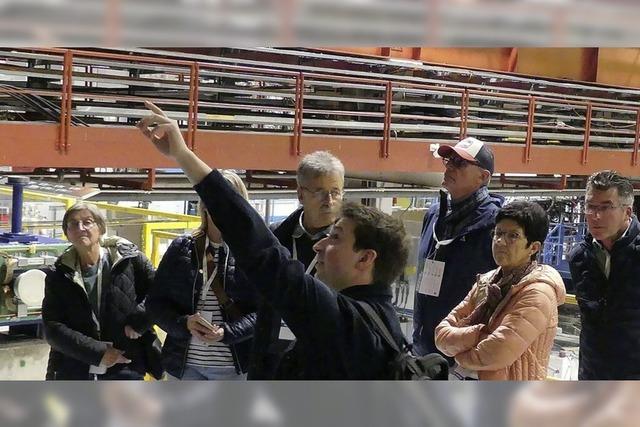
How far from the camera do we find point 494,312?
1599 millimetres

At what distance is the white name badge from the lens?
2074 mm

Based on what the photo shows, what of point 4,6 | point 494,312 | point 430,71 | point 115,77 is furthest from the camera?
point 430,71

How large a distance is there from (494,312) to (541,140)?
18.6 ft

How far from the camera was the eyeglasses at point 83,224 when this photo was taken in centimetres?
207

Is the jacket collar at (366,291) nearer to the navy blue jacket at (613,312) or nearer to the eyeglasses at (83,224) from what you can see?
the navy blue jacket at (613,312)

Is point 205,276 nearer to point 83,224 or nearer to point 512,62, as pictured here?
point 83,224

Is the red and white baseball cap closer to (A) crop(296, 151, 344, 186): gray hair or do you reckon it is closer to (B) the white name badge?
(B) the white name badge

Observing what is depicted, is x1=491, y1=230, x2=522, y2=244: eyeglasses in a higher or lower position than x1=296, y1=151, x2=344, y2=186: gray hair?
lower

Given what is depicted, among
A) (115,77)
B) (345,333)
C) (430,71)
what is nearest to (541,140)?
(430,71)

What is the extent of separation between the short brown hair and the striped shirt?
0.96 meters

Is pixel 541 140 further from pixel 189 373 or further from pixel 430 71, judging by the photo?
pixel 189 373

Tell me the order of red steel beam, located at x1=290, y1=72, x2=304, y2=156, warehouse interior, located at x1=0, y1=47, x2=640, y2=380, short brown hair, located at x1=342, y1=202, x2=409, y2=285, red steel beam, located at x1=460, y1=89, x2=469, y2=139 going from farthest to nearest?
red steel beam, located at x1=460, y1=89, x2=469, y2=139 < red steel beam, located at x1=290, y1=72, x2=304, y2=156 < warehouse interior, located at x1=0, y1=47, x2=640, y2=380 < short brown hair, located at x1=342, y1=202, x2=409, y2=285

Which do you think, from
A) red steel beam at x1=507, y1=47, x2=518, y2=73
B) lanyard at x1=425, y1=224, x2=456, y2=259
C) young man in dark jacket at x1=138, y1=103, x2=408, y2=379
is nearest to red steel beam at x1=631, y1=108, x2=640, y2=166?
red steel beam at x1=507, y1=47, x2=518, y2=73

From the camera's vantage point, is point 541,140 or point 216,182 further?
point 541,140
